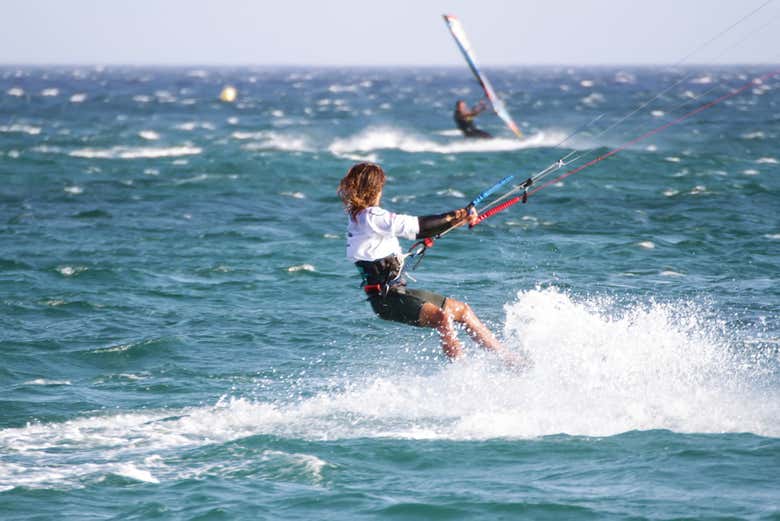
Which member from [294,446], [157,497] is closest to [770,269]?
[294,446]

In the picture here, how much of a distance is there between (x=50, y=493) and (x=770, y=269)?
10.6 meters

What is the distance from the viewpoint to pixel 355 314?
13.3m

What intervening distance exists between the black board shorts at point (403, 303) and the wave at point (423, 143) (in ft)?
88.8

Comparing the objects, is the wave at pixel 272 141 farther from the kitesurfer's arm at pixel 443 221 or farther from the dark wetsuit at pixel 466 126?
the kitesurfer's arm at pixel 443 221

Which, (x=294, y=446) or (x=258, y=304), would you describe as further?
(x=258, y=304)

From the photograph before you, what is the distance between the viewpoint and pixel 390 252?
823 centimetres

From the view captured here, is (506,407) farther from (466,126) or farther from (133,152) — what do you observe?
(133,152)

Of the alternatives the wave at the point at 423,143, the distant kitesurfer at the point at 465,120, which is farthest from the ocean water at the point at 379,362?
the wave at the point at 423,143

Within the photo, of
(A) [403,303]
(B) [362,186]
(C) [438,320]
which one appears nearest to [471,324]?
(C) [438,320]

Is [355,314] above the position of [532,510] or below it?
above

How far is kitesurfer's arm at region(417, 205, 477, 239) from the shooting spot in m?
7.99

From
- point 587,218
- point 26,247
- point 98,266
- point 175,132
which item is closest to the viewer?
point 98,266

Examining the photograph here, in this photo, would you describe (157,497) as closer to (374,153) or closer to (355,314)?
(355,314)

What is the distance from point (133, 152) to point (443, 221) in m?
29.6
